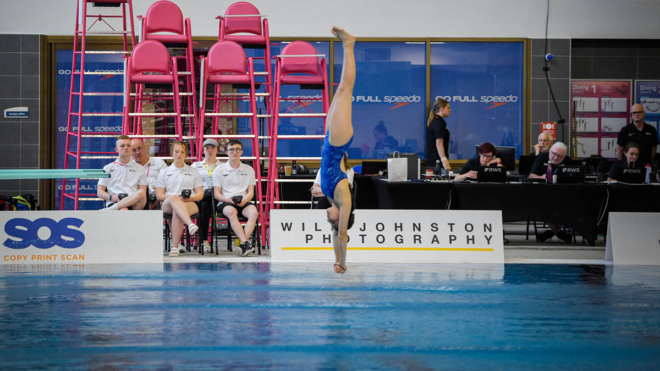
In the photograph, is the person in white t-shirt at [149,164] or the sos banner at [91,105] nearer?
the person in white t-shirt at [149,164]

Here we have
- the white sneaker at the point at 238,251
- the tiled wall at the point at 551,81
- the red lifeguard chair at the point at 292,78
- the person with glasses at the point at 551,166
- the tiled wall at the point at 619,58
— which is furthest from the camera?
the tiled wall at the point at 619,58

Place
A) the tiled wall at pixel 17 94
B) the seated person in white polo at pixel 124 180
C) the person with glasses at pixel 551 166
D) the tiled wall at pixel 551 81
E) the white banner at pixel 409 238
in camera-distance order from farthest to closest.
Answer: the tiled wall at pixel 551 81
the tiled wall at pixel 17 94
the person with glasses at pixel 551 166
the seated person in white polo at pixel 124 180
the white banner at pixel 409 238

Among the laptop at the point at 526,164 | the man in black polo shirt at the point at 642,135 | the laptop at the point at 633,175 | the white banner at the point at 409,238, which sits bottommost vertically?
the white banner at the point at 409,238

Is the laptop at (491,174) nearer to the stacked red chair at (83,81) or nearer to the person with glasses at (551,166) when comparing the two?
the person with glasses at (551,166)

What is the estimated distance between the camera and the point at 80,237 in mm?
6461

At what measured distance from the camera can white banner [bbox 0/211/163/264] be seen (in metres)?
6.39

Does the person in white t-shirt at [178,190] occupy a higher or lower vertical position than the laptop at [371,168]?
lower

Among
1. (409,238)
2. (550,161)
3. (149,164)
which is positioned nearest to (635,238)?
(550,161)

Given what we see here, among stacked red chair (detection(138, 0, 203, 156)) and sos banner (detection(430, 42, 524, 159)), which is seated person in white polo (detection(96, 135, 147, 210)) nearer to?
stacked red chair (detection(138, 0, 203, 156))

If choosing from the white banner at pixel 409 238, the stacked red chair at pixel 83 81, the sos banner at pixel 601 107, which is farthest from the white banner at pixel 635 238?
the stacked red chair at pixel 83 81

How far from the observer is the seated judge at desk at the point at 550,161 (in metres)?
7.32

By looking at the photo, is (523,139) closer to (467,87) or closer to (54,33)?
(467,87)

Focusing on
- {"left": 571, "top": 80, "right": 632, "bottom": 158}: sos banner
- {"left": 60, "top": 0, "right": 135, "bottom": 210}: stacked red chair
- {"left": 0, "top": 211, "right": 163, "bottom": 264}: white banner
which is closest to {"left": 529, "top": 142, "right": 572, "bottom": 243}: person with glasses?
{"left": 571, "top": 80, "right": 632, "bottom": 158}: sos banner

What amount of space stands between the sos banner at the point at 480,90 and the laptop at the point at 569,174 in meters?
3.91
